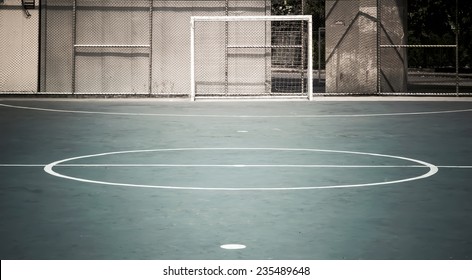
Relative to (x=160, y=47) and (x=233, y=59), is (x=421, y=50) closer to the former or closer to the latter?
(x=233, y=59)

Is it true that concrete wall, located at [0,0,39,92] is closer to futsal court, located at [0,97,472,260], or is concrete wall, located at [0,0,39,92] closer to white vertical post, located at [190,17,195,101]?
white vertical post, located at [190,17,195,101]

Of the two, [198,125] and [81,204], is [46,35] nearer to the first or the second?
[198,125]

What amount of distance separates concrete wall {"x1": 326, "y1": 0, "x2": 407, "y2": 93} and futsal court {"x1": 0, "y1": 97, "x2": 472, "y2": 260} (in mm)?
7896

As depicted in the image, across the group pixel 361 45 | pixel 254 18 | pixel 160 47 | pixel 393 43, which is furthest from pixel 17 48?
pixel 393 43

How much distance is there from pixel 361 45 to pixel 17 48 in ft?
31.7

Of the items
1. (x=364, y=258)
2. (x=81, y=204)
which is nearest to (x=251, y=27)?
(x=81, y=204)

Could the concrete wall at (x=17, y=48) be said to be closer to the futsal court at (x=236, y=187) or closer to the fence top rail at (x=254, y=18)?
the fence top rail at (x=254, y=18)

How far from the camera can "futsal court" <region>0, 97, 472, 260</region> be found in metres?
8.08

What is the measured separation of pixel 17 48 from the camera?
28.8m

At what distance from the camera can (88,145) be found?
1625 centimetres

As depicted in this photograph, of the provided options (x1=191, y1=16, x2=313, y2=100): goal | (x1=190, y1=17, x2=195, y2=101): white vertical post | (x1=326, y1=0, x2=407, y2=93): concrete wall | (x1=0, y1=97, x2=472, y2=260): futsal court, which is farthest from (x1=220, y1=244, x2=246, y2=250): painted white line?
(x1=326, y1=0, x2=407, y2=93): concrete wall

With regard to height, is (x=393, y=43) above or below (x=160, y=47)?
above

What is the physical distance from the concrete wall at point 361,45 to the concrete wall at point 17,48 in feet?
27.6

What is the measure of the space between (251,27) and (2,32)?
6946 millimetres
